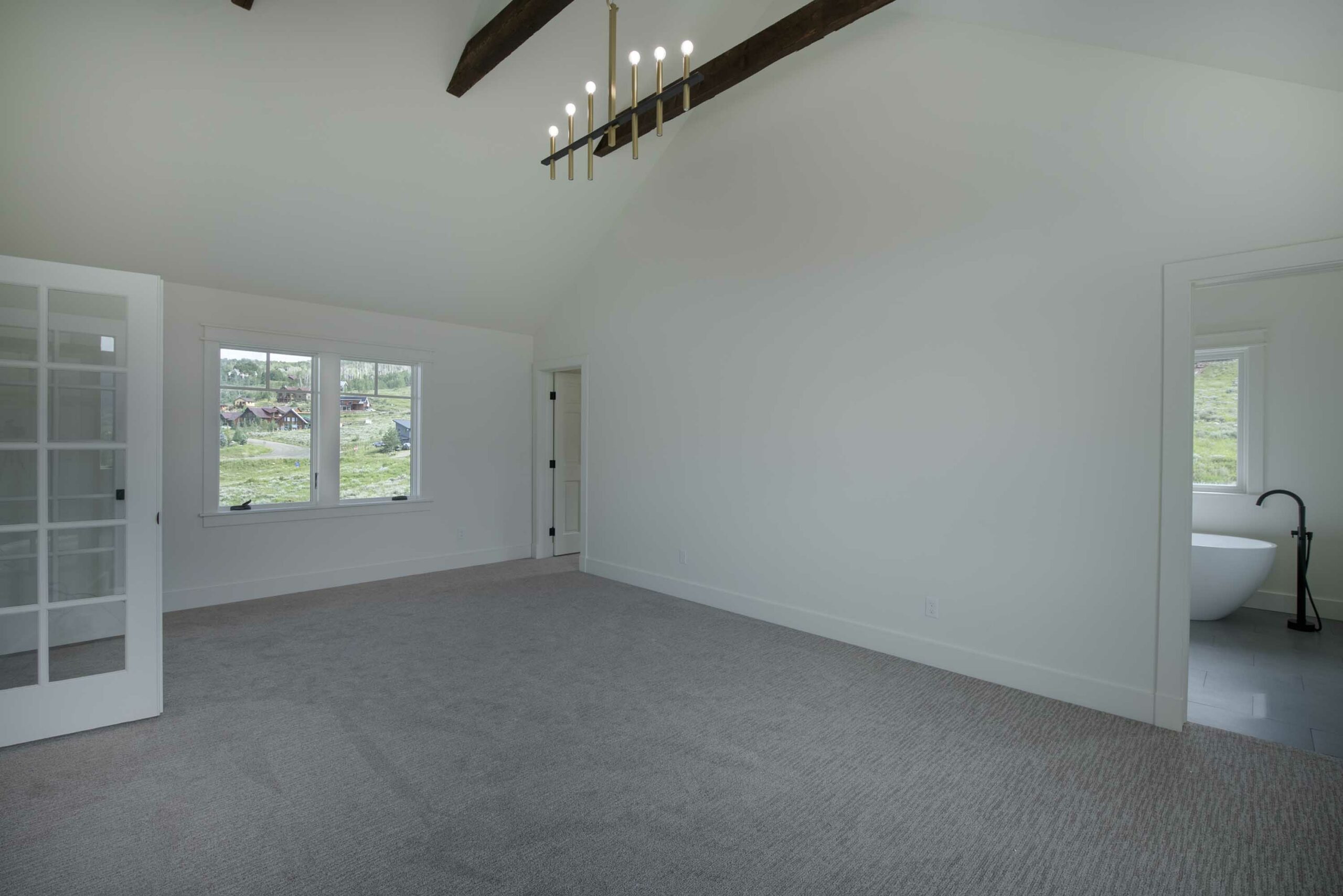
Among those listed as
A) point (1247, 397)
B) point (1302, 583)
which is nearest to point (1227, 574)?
point (1302, 583)

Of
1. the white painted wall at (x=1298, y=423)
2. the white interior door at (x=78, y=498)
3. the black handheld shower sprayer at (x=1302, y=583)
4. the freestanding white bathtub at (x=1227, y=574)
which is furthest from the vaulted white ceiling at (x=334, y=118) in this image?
the black handheld shower sprayer at (x=1302, y=583)

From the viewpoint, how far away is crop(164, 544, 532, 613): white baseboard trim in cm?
484

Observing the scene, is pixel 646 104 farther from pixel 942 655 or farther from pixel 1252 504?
pixel 1252 504

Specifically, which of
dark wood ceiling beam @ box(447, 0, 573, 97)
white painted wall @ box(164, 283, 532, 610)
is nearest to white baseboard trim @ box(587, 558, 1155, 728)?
white painted wall @ box(164, 283, 532, 610)

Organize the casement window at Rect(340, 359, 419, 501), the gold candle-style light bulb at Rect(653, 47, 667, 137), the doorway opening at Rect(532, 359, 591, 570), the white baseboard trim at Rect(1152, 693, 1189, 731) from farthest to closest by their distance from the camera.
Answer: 1. the doorway opening at Rect(532, 359, 591, 570)
2. the casement window at Rect(340, 359, 419, 501)
3. the white baseboard trim at Rect(1152, 693, 1189, 731)
4. the gold candle-style light bulb at Rect(653, 47, 667, 137)

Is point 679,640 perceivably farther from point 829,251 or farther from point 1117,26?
point 1117,26

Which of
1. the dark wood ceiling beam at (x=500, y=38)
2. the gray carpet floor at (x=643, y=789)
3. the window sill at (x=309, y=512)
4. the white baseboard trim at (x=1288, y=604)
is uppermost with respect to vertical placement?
the dark wood ceiling beam at (x=500, y=38)

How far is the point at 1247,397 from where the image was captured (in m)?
4.90

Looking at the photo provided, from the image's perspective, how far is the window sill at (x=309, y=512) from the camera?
4.96 metres

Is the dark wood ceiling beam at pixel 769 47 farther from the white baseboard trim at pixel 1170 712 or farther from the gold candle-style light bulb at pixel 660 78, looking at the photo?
the white baseboard trim at pixel 1170 712

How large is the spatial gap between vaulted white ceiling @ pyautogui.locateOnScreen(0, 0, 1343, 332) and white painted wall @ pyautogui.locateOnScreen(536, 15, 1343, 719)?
0.30 meters

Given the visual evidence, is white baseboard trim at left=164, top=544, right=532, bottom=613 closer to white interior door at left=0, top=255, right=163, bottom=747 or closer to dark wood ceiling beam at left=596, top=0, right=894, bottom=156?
white interior door at left=0, top=255, right=163, bottom=747

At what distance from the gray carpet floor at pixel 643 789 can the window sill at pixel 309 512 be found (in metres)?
1.60

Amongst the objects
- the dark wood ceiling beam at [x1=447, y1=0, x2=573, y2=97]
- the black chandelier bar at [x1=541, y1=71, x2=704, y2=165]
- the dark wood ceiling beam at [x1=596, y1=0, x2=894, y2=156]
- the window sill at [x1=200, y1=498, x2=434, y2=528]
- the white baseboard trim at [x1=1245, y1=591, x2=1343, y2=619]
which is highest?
the dark wood ceiling beam at [x1=596, y1=0, x2=894, y2=156]
